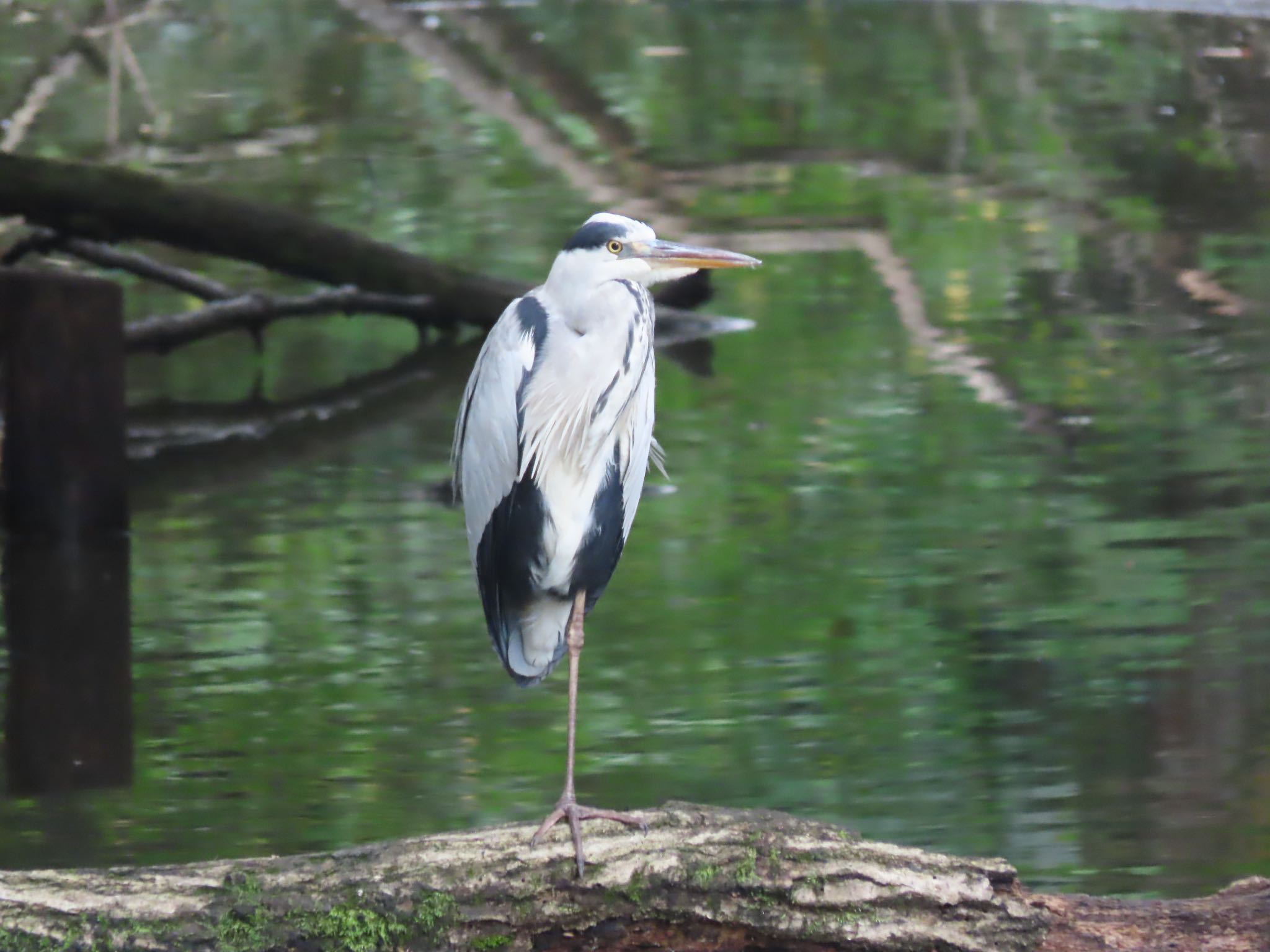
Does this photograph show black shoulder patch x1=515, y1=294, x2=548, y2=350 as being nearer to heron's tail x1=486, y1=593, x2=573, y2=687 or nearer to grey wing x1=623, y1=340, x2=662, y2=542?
grey wing x1=623, y1=340, x2=662, y2=542

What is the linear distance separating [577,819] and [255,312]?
15.7 ft

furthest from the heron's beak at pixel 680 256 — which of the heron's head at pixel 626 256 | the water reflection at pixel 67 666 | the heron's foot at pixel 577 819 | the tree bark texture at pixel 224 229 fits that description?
the tree bark texture at pixel 224 229

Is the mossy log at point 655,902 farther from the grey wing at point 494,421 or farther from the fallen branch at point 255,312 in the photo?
the fallen branch at point 255,312

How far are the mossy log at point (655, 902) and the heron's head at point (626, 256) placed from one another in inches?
40.8

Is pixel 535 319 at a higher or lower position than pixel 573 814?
higher

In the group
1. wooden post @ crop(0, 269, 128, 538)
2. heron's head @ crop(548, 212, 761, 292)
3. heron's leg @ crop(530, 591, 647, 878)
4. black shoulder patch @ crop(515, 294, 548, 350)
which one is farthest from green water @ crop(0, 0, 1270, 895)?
heron's head @ crop(548, 212, 761, 292)

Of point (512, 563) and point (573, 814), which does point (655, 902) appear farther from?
point (512, 563)

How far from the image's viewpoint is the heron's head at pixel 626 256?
3104 mm

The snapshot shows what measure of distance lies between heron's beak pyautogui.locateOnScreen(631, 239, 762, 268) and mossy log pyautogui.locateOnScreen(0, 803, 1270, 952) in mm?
1031

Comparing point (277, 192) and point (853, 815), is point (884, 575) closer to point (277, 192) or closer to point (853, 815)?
point (853, 815)

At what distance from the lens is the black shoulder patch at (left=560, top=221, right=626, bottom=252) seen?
122 inches

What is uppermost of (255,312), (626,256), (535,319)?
(626,256)

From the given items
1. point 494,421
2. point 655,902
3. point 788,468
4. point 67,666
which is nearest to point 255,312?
point 788,468

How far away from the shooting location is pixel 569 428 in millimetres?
3158
